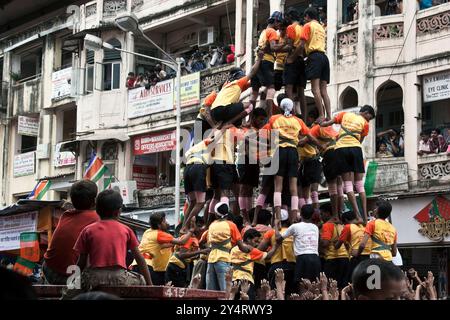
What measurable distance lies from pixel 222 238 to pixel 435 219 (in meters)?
12.2

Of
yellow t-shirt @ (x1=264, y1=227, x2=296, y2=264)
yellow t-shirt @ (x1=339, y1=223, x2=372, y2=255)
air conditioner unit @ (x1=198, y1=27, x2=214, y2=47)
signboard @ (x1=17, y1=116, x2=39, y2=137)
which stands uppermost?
air conditioner unit @ (x1=198, y1=27, x2=214, y2=47)

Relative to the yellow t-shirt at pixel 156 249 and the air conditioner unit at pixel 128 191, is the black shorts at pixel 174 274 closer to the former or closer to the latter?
the yellow t-shirt at pixel 156 249

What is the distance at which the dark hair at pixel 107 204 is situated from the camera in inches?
294

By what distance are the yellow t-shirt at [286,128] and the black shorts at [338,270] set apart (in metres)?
1.93

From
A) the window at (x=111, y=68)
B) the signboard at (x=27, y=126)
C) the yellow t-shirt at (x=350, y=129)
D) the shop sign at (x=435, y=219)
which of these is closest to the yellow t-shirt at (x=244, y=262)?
the yellow t-shirt at (x=350, y=129)

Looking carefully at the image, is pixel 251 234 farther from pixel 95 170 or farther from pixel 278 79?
pixel 95 170

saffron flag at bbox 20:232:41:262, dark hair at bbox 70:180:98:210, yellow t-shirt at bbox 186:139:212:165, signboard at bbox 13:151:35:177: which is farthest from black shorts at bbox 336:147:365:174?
signboard at bbox 13:151:35:177

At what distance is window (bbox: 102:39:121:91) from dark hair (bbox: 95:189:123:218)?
30.2m

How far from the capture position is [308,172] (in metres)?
14.1

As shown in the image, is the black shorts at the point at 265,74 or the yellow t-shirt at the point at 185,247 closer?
the black shorts at the point at 265,74

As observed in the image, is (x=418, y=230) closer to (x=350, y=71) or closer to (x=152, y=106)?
(x=350, y=71)

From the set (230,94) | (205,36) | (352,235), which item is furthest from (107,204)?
(205,36)

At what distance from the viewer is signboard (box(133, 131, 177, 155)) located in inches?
1351

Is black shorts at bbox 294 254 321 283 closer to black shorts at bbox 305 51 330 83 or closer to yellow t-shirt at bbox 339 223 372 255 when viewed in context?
yellow t-shirt at bbox 339 223 372 255
